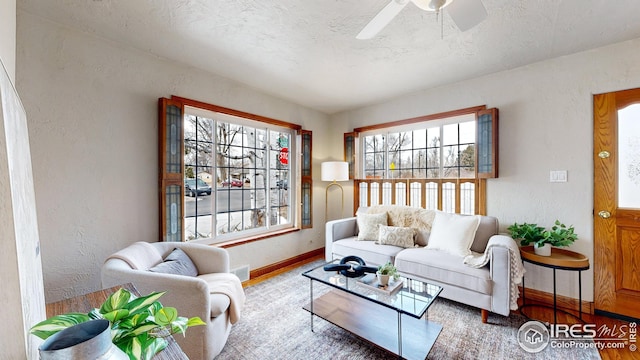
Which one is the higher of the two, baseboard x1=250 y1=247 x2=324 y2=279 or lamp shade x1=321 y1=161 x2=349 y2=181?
lamp shade x1=321 y1=161 x2=349 y2=181

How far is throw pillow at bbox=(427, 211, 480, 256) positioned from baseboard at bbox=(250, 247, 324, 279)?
1878 mm

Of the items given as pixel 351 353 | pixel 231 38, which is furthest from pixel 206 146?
pixel 351 353

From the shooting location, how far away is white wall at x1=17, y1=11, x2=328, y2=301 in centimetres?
183

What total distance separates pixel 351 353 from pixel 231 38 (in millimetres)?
2683

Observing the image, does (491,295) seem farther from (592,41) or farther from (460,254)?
(592,41)

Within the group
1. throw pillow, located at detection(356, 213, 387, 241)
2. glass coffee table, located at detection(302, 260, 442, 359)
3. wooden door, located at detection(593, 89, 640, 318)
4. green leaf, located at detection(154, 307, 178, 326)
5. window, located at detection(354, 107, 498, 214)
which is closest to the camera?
green leaf, located at detection(154, 307, 178, 326)

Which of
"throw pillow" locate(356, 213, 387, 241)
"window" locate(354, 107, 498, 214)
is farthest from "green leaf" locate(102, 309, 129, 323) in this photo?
"window" locate(354, 107, 498, 214)

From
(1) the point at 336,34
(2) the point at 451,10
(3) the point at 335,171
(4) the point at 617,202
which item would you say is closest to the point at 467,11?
(2) the point at 451,10

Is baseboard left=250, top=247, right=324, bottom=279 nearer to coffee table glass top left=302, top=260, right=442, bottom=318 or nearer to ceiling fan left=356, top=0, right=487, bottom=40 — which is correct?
coffee table glass top left=302, top=260, right=442, bottom=318

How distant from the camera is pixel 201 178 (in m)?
2.84

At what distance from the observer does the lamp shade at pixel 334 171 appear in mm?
3707

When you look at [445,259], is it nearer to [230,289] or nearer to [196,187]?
[230,289]

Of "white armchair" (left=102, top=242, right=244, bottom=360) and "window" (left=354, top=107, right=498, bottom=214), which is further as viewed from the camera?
"window" (left=354, top=107, right=498, bottom=214)

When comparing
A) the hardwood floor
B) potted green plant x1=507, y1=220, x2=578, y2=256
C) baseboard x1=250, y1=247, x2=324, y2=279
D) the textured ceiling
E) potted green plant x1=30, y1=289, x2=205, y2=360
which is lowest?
the hardwood floor
